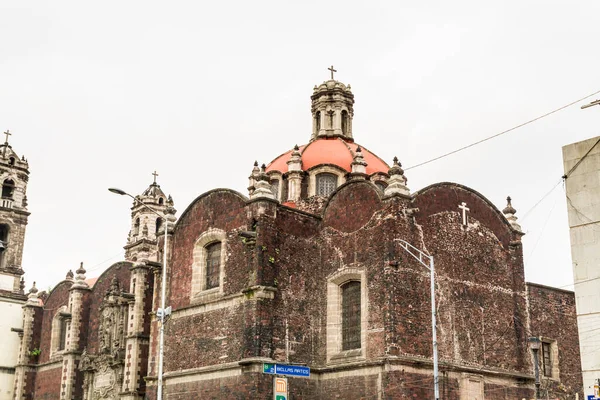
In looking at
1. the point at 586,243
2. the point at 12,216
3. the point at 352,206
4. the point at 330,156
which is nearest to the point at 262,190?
the point at 352,206

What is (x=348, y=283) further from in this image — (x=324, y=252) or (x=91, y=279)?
(x=91, y=279)

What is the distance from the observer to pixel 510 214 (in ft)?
110

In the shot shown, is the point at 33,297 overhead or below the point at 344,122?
below

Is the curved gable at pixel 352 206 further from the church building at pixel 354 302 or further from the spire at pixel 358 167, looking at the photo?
the spire at pixel 358 167

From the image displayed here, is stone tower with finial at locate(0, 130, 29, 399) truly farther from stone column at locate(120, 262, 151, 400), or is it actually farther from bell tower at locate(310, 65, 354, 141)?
bell tower at locate(310, 65, 354, 141)

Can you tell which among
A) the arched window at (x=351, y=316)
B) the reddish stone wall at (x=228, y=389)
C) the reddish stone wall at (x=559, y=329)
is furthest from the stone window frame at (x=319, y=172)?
the reddish stone wall at (x=228, y=389)

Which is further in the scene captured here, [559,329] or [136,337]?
[136,337]

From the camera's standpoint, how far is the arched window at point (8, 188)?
166ft

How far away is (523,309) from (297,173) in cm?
1197

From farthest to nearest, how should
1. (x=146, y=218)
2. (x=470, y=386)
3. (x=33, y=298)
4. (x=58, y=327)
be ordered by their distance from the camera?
1. (x=146, y=218)
2. (x=33, y=298)
3. (x=58, y=327)
4. (x=470, y=386)

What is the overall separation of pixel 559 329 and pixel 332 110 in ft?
51.0

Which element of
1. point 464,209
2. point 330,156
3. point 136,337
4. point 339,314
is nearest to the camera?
point 339,314

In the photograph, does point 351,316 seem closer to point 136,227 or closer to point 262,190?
point 262,190

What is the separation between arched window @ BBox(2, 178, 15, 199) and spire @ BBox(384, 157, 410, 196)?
2995 centimetres
